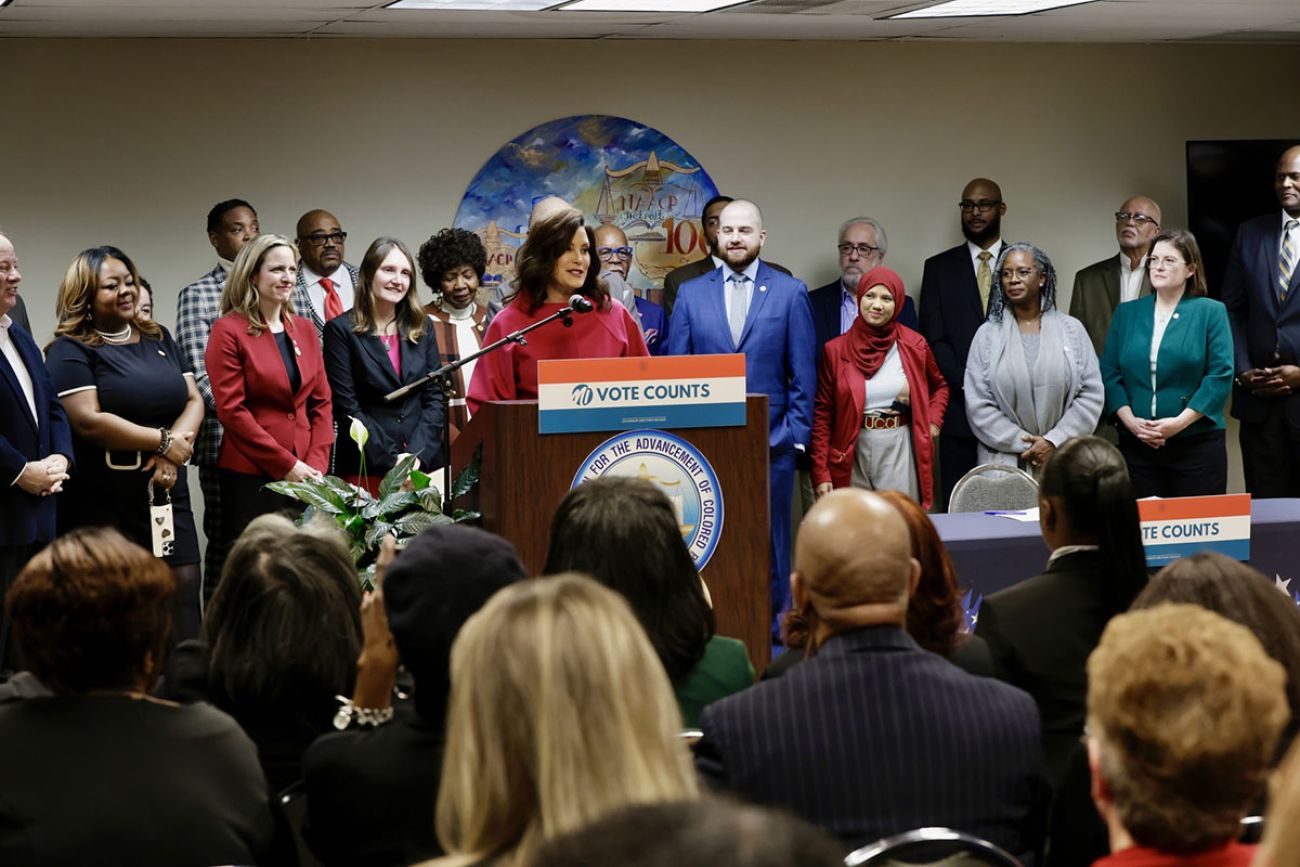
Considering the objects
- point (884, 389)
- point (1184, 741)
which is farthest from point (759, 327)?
point (1184, 741)

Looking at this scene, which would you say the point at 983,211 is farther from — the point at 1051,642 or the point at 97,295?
the point at 1051,642

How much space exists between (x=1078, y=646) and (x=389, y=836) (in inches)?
57.8

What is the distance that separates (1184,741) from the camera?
5.15ft

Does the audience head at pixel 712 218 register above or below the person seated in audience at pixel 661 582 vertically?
above

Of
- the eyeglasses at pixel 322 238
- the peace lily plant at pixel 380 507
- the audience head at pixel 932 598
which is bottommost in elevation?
the audience head at pixel 932 598

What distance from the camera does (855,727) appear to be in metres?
2.17

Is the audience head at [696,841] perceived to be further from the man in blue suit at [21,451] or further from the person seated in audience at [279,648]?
the man in blue suit at [21,451]

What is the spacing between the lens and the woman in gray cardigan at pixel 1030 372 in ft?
23.9

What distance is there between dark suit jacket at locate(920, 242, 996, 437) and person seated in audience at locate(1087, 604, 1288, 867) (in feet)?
20.9

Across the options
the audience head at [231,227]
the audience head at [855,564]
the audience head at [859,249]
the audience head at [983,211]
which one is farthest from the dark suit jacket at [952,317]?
the audience head at [855,564]

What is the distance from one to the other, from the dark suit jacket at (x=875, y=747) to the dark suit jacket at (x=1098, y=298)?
6569mm

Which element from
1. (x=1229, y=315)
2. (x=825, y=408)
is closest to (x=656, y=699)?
(x=825, y=408)

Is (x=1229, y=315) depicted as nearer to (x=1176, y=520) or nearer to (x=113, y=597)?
(x=1176, y=520)

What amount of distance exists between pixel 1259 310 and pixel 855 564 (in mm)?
6107
